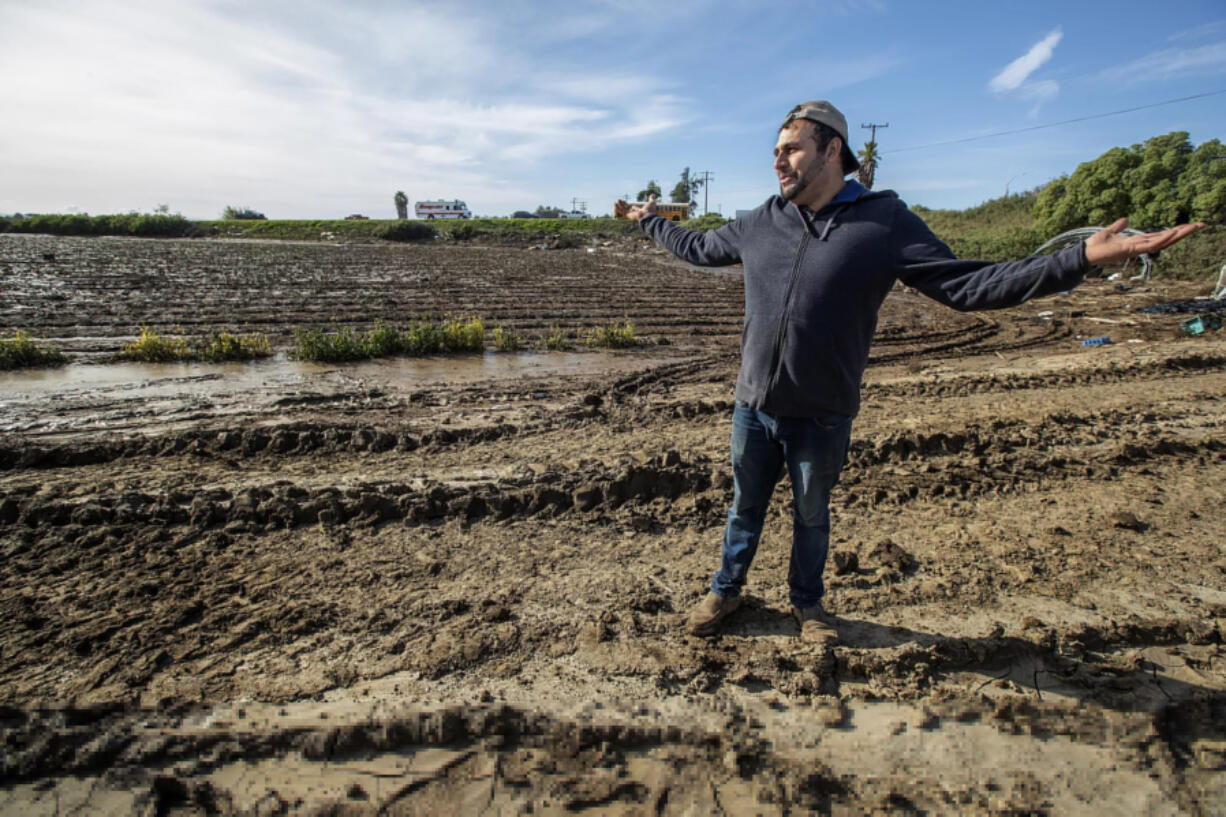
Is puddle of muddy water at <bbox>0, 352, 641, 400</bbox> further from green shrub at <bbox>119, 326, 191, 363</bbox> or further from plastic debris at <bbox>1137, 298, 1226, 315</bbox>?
plastic debris at <bbox>1137, 298, 1226, 315</bbox>

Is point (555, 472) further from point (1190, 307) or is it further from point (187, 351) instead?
point (1190, 307)

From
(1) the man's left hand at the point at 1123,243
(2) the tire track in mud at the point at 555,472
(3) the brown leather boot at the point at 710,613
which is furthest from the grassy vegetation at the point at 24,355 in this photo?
(1) the man's left hand at the point at 1123,243

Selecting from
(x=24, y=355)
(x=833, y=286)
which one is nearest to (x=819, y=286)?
(x=833, y=286)

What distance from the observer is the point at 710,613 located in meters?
2.83

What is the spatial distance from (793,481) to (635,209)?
1.83 metres

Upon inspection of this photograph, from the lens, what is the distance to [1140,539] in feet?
12.0

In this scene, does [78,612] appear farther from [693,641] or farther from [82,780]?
[693,641]

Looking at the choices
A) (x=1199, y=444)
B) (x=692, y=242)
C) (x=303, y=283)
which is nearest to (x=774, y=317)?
(x=692, y=242)

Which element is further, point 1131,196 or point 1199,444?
point 1131,196

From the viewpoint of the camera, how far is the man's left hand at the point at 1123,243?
6.11 feet

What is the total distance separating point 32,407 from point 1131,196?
105 feet

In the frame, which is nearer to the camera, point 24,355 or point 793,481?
point 793,481

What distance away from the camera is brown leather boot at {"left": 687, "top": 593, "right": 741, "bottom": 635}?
2818 mm

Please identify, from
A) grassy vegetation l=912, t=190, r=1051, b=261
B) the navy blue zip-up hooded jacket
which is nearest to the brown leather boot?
the navy blue zip-up hooded jacket
